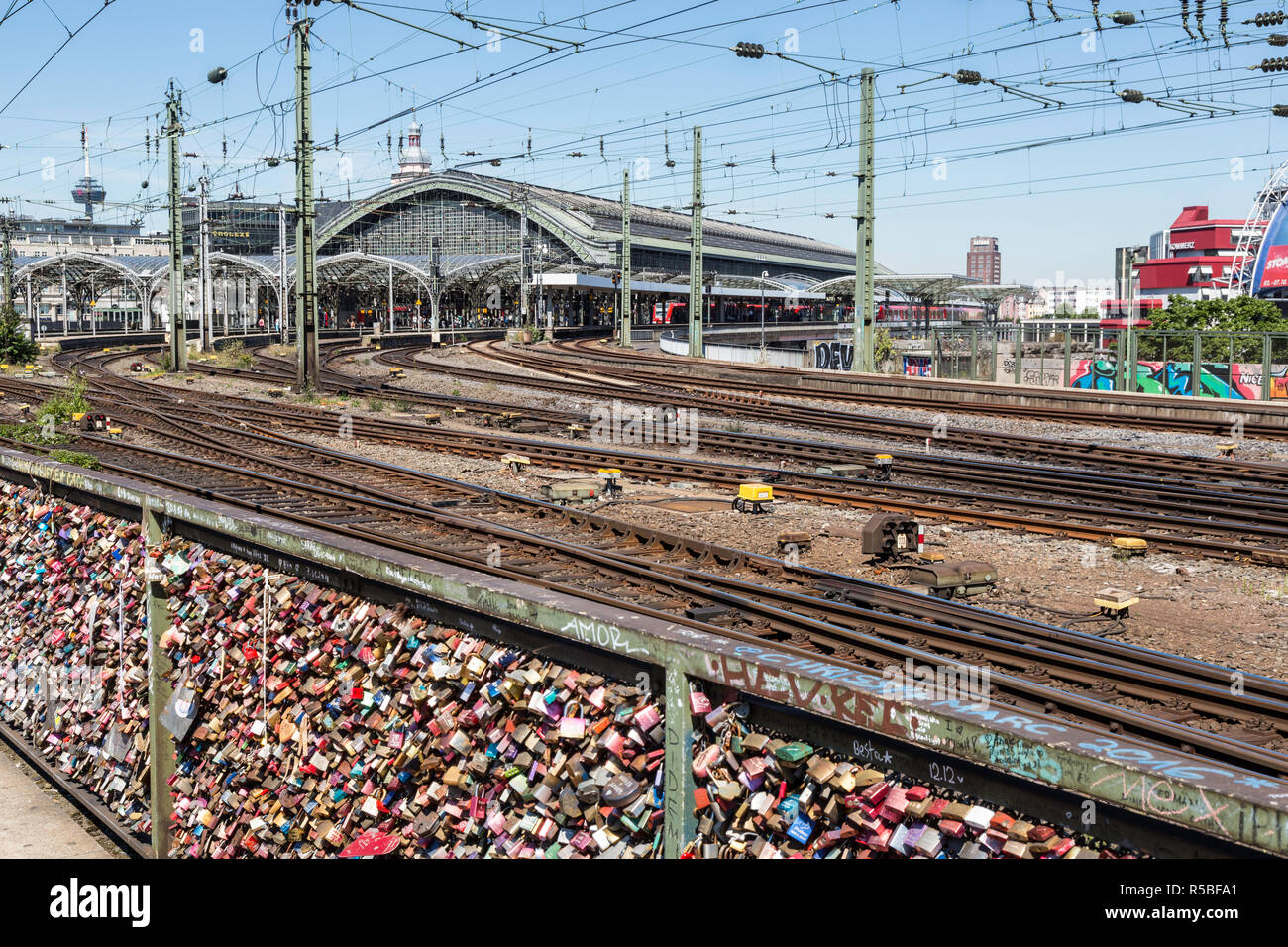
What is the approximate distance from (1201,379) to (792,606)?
27.0 metres

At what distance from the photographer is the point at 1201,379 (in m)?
31.5

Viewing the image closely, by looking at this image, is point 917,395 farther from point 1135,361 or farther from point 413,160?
point 413,160

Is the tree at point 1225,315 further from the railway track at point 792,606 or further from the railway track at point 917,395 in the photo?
the railway track at point 792,606

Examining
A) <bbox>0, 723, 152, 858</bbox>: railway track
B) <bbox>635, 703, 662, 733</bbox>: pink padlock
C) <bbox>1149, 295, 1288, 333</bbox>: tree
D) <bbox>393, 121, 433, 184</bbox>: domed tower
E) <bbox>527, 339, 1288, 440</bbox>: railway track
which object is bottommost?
<bbox>0, 723, 152, 858</bbox>: railway track

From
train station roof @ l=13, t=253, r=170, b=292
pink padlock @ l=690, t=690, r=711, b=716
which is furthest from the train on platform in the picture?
pink padlock @ l=690, t=690, r=711, b=716

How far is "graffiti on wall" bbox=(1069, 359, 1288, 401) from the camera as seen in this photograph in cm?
3028

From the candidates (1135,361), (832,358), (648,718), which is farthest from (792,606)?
(832,358)

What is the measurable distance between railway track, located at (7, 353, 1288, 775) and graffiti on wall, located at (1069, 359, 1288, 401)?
2409cm

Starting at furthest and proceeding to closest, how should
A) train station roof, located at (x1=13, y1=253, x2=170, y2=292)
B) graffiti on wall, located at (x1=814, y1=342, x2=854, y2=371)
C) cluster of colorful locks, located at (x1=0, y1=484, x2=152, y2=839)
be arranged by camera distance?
train station roof, located at (x1=13, y1=253, x2=170, y2=292), graffiti on wall, located at (x1=814, y1=342, x2=854, y2=371), cluster of colorful locks, located at (x1=0, y1=484, x2=152, y2=839)

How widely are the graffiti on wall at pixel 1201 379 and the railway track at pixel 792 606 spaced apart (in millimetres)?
24089

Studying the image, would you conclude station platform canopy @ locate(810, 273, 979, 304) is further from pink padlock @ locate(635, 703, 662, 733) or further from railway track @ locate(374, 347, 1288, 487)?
pink padlock @ locate(635, 703, 662, 733)
